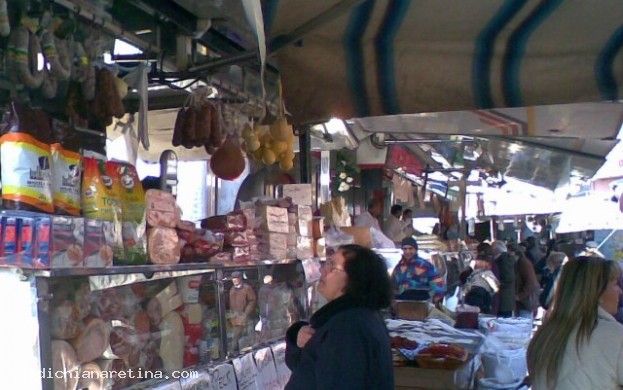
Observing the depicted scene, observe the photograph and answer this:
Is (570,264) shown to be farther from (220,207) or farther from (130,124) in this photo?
(220,207)

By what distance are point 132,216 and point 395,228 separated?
6568mm

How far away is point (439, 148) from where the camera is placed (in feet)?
29.3

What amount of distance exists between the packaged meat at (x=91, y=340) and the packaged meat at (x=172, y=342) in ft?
1.14

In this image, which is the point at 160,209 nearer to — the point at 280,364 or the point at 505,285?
the point at 280,364

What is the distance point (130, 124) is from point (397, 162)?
6009 mm

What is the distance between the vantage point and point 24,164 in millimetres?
2072

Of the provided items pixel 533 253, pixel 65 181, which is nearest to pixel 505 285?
pixel 533 253

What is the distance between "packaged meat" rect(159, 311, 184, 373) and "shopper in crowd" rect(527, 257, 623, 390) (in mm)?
1411

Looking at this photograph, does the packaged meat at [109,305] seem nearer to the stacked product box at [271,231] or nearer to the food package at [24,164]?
the food package at [24,164]

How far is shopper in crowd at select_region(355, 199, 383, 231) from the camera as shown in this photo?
7.11 meters

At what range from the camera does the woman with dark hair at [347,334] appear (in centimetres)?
233

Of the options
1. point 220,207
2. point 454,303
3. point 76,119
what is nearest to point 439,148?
point 454,303

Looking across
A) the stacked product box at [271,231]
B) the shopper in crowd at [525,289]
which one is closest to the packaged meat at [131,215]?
the stacked product box at [271,231]

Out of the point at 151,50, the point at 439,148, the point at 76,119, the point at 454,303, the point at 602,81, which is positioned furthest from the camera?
the point at 439,148
